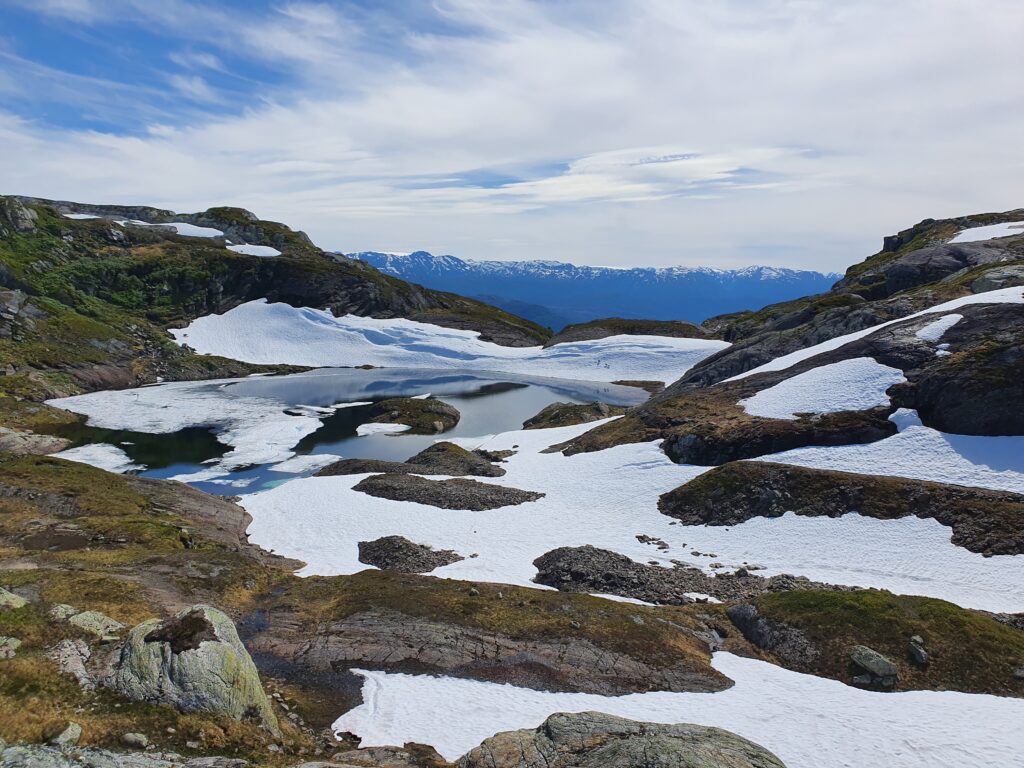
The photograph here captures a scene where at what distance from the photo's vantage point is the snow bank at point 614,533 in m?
31.2

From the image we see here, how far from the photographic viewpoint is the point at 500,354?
A: 146125mm

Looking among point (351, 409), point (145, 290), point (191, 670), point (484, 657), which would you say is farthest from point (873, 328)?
point (145, 290)

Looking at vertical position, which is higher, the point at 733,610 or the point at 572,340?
the point at 572,340

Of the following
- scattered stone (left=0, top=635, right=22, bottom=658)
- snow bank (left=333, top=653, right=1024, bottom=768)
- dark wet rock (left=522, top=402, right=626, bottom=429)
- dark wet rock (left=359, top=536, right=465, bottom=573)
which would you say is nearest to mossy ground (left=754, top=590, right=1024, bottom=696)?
snow bank (left=333, top=653, right=1024, bottom=768)

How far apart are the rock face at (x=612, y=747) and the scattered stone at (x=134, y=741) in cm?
751

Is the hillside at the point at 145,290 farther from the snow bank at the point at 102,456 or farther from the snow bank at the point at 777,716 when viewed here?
the snow bank at the point at 777,716

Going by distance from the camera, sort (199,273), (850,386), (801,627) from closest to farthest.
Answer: (801,627) < (850,386) < (199,273)

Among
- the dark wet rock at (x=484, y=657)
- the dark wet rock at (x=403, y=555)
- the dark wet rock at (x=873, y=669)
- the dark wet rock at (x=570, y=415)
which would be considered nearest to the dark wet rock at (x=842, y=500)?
the dark wet rock at (x=873, y=669)

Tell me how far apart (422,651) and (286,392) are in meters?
88.7

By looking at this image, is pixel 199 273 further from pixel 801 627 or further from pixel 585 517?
pixel 801 627

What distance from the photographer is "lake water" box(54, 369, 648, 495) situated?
61.3m

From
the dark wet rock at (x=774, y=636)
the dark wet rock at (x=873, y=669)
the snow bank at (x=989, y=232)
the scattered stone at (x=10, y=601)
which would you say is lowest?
the dark wet rock at (x=774, y=636)

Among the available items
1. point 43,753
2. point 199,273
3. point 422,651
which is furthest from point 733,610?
point 199,273

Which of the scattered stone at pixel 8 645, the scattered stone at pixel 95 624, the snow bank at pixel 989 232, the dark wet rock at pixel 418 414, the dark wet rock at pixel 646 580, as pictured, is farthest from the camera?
the snow bank at pixel 989 232
